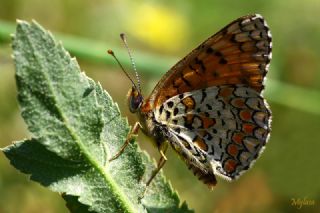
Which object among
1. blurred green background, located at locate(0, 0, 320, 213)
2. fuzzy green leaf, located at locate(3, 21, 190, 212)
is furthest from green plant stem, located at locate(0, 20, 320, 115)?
fuzzy green leaf, located at locate(3, 21, 190, 212)

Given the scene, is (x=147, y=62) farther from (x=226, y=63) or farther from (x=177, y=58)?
(x=226, y=63)

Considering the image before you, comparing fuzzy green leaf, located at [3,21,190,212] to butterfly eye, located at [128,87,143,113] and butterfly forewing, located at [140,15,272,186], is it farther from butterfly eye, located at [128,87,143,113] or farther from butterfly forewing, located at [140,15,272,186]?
butterfly eye, located at [128,87,143,113]

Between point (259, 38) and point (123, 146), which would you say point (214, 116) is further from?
point (123, 146)

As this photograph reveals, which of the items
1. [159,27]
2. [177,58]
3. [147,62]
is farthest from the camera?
[159,27]

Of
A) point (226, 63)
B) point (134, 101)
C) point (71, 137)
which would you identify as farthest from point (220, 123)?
point (71, 137)

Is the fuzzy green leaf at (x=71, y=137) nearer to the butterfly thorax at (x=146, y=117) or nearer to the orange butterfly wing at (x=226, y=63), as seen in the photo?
the butterfly thorax at (x=146, y=117)

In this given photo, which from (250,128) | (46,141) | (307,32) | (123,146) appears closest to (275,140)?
(307,32)
